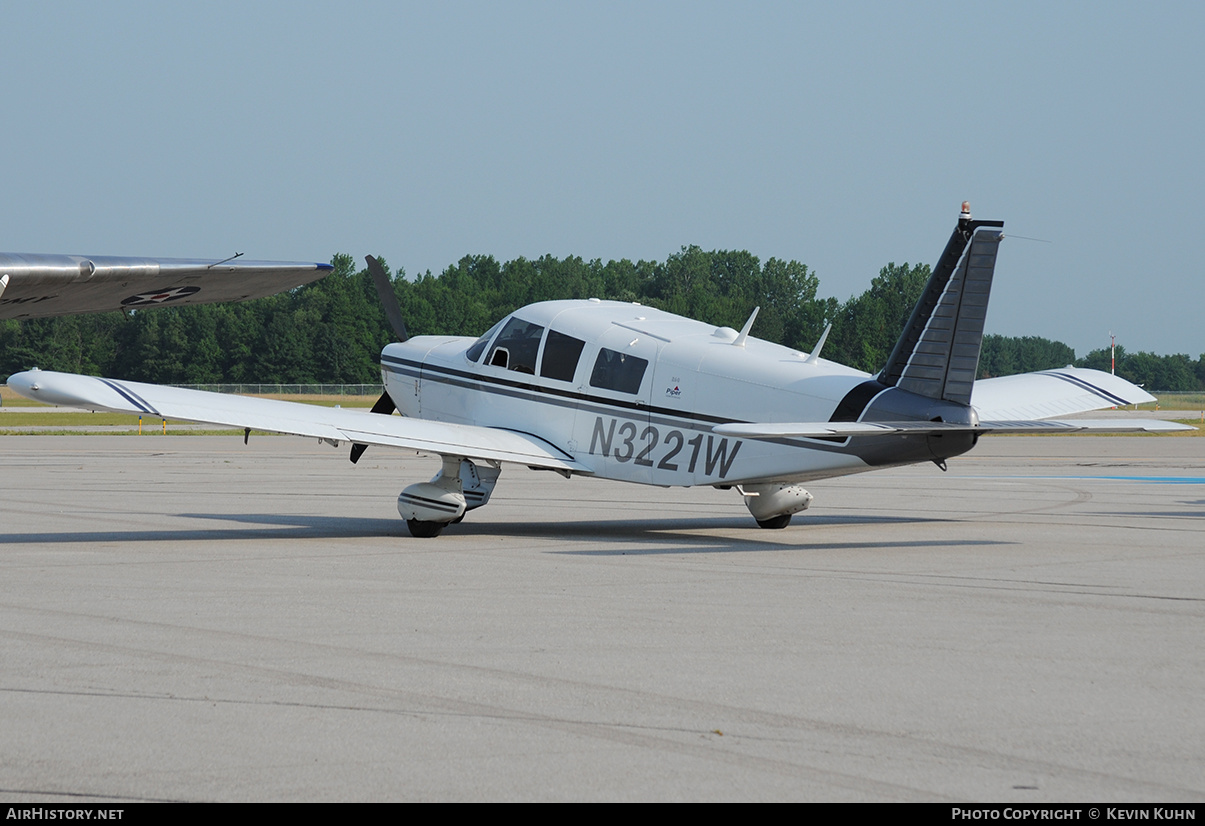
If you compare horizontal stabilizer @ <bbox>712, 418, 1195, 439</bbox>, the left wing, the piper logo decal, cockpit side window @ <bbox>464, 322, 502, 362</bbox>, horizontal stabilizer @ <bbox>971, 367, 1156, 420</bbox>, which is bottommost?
the left wing

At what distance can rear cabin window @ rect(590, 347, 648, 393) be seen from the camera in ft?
48.6

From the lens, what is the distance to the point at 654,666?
7.41 meters

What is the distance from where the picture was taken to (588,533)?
15461 mm

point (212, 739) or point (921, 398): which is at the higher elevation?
point (921, 398)

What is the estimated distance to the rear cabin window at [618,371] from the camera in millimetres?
14805

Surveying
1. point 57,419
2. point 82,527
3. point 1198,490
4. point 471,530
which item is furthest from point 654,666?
point 57,419

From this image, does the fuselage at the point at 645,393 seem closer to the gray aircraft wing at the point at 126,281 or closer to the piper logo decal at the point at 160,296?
the gray aircraft wing at the point at 126,281

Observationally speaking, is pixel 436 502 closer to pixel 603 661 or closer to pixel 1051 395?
pixel 603 661

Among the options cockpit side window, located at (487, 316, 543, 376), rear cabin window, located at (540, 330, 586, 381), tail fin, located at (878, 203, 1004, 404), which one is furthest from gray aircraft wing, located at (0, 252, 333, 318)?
tail fin, located at (878, 203, 1004, 404)

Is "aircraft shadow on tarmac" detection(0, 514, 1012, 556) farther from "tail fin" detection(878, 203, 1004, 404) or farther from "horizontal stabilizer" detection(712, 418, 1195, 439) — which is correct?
"tail fin" detection(878, 203, 1004, 404)

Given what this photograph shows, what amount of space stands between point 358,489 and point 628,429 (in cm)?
904

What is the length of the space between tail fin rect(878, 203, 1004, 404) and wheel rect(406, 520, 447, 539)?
5.38 m

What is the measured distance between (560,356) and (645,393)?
1398 mm

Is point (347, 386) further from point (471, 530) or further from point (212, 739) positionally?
Result: point (212, 739)
